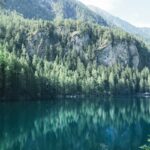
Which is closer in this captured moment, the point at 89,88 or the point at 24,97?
the point at 24,97

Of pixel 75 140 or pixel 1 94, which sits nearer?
pixel 75 140

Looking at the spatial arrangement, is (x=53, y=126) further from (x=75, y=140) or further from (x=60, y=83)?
(x=60, y=83)

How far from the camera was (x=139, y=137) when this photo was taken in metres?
54.7

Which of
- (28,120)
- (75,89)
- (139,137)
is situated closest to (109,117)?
(28,120)

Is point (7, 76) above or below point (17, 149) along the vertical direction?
above

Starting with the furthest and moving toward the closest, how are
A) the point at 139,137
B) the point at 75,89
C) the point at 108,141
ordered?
the point at 75,89
the point at 139,137
the point at 108,141

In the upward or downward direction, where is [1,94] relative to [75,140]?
upward

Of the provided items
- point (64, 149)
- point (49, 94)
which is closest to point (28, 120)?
point (64, 149)

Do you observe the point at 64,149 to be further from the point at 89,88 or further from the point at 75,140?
the point at 89,88

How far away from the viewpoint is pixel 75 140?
50938 mm

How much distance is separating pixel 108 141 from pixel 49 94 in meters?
95.8

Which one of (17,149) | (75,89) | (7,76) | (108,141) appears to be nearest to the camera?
(17,149)

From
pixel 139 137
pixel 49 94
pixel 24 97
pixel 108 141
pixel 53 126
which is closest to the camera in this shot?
pixel 108 141

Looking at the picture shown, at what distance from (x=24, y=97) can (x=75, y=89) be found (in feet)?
167
